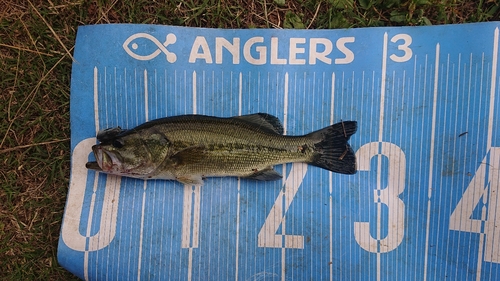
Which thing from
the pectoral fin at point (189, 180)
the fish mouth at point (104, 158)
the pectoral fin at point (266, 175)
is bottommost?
the pectoral fin at point (189, 180)

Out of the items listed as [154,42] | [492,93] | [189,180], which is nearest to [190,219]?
[189,180]

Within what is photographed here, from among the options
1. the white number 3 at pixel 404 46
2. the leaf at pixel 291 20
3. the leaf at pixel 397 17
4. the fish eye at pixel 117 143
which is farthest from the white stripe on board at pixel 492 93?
the fish eye at pixel 117 143

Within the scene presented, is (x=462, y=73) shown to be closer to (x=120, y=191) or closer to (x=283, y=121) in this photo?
(x=283, y=121)

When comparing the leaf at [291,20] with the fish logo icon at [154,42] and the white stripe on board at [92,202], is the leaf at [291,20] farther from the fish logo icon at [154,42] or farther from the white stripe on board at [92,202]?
the white stripe on board at [92,202]

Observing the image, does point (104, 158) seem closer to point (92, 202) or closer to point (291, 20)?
point (92, 202)

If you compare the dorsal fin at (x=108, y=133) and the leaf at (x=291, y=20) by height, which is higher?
the leaf at (x=291, y=20)

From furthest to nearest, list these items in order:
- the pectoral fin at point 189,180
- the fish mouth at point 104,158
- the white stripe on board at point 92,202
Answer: the white stripe on board at point 92,202
the pectoral fin at point 189,180
the fish mouth at point 104,158
